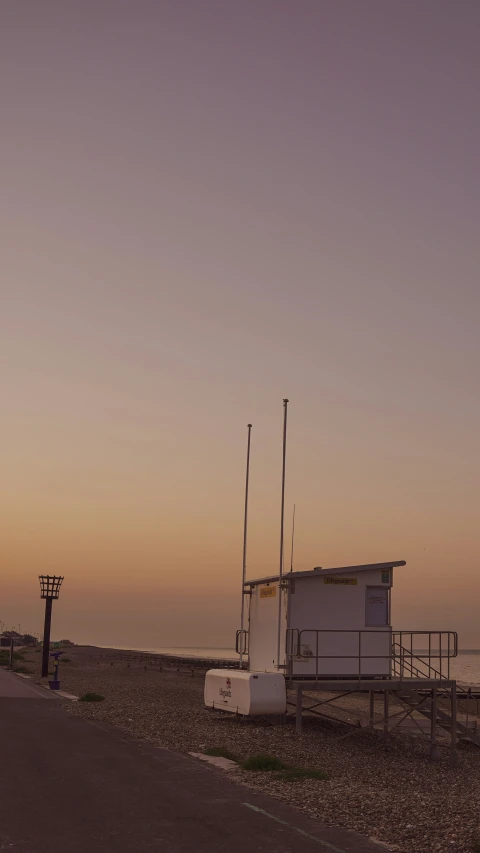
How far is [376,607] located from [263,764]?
10.3 m

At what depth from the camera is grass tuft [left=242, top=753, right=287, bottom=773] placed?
17031 millimetres

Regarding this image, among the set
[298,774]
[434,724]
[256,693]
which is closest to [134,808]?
[298,774]

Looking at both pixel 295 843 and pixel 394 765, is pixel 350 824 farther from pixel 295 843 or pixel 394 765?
pixel 394 765

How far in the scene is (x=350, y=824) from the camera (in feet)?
40.7

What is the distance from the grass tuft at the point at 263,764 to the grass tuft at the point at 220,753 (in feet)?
3.92

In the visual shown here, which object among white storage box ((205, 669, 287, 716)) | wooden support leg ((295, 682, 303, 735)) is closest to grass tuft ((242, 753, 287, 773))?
wooden support leg ((295, 682, 303, 735))

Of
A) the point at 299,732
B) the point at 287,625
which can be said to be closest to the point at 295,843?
the point at 299,732

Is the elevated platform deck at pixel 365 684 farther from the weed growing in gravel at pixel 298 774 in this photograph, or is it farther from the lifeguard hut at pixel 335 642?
the weed growing in gravel at pixel 298 774

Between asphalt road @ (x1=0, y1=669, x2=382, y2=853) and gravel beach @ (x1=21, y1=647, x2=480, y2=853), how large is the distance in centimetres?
71

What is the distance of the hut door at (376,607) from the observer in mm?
26547

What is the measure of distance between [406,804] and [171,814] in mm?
3877

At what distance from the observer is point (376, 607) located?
26656 mm

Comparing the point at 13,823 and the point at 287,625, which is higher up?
the point at 287,625

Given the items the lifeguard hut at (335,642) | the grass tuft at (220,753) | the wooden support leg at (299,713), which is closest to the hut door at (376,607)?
the lifeguard hut at (335,642)
